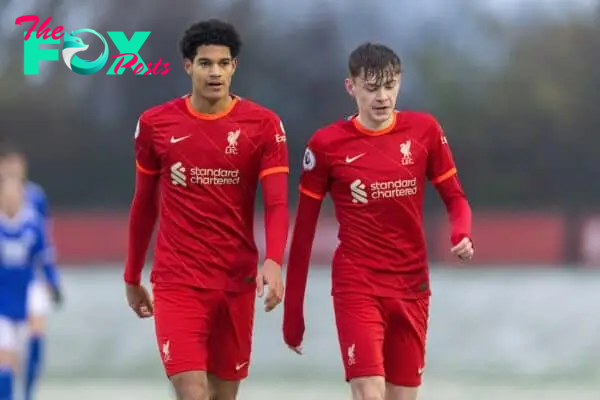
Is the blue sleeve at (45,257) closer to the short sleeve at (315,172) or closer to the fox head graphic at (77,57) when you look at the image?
the fox head graphic at (77,57)

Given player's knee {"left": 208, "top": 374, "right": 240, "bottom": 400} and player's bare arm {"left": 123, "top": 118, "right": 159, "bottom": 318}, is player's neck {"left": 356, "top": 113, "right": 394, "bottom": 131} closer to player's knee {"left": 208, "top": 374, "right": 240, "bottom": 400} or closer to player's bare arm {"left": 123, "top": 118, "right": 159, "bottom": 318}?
player's bare arm {"left": 123, "top": 118, "right": 159, "bottom": 318}

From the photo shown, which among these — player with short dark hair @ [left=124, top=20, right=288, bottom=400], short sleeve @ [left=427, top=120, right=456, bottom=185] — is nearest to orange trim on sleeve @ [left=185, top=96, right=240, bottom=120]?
player with short dark hair @ [left=124, top=20, right=288, bottom=400]

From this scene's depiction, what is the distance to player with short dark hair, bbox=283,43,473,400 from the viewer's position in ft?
18.8

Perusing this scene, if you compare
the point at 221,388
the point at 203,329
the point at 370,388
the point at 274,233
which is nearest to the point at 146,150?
the point at 274,233

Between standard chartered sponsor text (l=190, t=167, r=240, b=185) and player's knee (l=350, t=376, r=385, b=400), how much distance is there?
97 cm

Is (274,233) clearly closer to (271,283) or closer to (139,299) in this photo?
(271,283)

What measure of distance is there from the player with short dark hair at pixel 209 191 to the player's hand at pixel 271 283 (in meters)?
0.10

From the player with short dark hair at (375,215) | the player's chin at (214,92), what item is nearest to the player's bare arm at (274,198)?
the player with short dark hair at (375,215)

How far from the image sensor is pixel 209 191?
19.0 feet

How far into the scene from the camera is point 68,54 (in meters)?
11.5

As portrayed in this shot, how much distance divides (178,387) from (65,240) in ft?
20.7

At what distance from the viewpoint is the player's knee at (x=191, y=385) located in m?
5.61

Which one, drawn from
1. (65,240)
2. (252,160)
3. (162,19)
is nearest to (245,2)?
(162,19)

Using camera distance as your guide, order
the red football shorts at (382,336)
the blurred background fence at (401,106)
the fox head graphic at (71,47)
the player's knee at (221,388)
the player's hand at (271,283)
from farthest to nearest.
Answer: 1. the fox head graphic at (71,47)
2. the blurred background fence at (401,106)
3. the player's knee at (221,388)
4. the red football shorts at (382,336)
5. the player's hand at (271,283)
